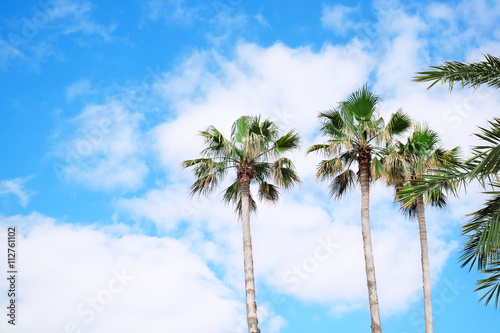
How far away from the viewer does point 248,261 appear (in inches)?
743

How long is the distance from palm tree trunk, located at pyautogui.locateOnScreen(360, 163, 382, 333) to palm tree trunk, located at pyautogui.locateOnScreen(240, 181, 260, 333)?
391 centimetres

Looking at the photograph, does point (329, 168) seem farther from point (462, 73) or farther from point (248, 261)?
point (462, 73)

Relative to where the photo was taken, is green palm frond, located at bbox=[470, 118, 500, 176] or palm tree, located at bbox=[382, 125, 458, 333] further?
palm tree, located at bbox=[382, 125, 458, 333]

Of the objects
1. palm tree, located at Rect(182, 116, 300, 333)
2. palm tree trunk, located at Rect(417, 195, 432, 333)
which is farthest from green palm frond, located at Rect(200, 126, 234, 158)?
palm tree trunk, located at Rect(417, 195, 432, 333)

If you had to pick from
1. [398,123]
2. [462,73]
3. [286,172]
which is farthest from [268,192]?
[462,73]

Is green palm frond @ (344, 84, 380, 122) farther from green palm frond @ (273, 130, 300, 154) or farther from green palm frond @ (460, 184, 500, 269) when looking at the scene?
green palm frond @ (460, 184, 500, 269)

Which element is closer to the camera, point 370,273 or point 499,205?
point 499,205

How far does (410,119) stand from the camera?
2109 cm

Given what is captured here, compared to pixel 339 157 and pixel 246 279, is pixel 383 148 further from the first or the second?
pixel 246 279

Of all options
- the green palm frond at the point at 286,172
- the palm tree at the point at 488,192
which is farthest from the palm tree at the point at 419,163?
the palm tree at the point at 488,192

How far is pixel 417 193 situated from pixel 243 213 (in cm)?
1042

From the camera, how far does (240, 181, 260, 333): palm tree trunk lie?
17.8 meters

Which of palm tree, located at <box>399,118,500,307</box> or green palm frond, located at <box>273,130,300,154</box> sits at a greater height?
green palm frond, located at <box>273,130,300,154</box>

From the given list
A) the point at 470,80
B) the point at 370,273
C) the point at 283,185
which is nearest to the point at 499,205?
the point at 470,80
